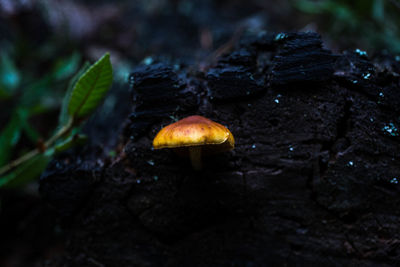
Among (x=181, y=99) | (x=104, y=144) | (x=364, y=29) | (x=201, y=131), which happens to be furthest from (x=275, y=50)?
(x=364, y=29)

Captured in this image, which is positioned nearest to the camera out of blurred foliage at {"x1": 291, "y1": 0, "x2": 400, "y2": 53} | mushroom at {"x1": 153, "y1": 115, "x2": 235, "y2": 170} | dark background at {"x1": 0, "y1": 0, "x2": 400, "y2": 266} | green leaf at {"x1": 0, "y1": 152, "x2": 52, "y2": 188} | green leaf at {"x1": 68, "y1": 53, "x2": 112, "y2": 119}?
mushroom at {"x1": 153, "y1": 115, "x2": 235, "y2": 170}

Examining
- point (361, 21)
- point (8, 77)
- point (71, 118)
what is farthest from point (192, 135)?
point (361, 21)

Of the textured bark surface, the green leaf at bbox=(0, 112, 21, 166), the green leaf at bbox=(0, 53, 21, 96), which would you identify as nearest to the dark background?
the green leaf at bbox=(0, 53, 21, 96)

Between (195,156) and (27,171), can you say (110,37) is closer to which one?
(27,171)

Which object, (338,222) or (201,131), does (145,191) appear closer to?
(201,131)

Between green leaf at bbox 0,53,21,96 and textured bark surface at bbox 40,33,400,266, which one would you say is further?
green leaf at bbox 0,53,21,96

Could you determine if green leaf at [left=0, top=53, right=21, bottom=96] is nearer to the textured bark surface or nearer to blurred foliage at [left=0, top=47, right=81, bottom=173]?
blurred foliage at [left=0, top=47, right=81, bottom=173]

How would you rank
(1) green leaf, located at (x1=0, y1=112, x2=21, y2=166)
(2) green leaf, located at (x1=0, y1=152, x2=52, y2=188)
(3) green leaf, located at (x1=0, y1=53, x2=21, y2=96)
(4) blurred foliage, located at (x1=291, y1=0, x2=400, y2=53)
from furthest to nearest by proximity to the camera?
(4) blurred foliage, located at (x1=291, y1=0, x2=400, y2=53) → (3) green leaf, located at (x1=0, y1=53, x2=21, y2=96) → (1) green leaf, located at (x1=0, y1=112, x2=21, y2=166) → (2) green leaf, located at (x1=0, y1=152, x2=52, y2=188)

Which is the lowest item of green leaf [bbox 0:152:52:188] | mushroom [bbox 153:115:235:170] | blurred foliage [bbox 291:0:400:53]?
green leaf [bbox 0:152:52:188]
